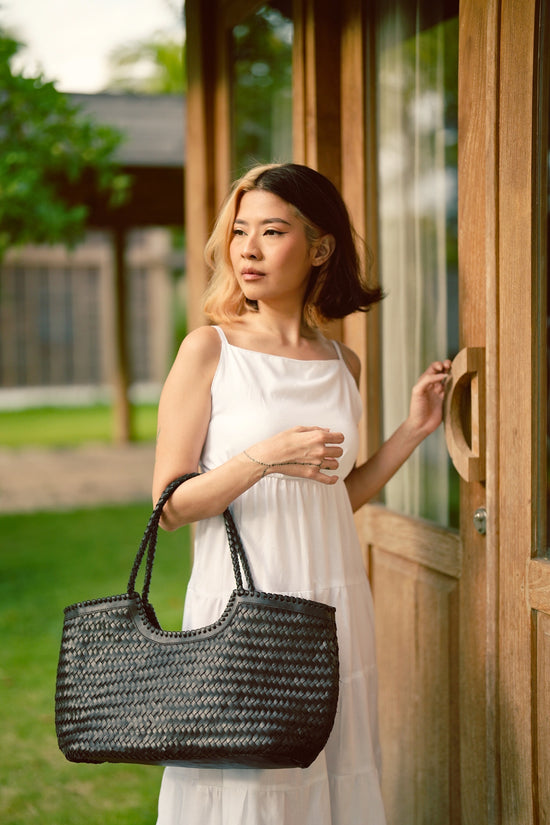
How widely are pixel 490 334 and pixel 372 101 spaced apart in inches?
40.1

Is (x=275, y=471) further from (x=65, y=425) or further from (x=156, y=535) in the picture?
(x=65, y=425)

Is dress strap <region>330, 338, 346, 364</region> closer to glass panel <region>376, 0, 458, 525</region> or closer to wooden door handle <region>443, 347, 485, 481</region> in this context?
wooden door handle <region>443, 347, 485, 481</region>

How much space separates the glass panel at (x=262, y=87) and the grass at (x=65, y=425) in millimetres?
9797


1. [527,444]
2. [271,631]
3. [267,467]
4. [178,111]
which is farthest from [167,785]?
[178,111]

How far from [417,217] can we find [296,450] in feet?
3.84

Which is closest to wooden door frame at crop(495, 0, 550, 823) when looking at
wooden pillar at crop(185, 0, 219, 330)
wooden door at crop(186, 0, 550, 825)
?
wooden door at crop(186, 0, 550, 825)

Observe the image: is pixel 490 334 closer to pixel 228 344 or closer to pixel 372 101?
pixel 228 344

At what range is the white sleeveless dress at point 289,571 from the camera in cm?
187

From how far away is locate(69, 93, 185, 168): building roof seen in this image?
10.2 metres

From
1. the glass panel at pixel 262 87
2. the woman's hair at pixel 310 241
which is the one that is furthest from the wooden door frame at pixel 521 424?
the glass panel at pixel 262 87

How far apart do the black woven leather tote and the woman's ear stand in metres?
0.76

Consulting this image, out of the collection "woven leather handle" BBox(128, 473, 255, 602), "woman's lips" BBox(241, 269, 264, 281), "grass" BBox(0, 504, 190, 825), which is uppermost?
"woman's lips" BBox(241, 269, 264, 281)

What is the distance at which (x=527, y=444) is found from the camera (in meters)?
1.96

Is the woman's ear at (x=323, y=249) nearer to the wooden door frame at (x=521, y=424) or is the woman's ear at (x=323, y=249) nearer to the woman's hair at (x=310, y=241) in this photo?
the woman's hair at (x=310, y=241)
